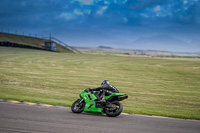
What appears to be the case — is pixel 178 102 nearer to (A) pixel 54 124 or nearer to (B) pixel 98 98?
(B) pixel 98 98

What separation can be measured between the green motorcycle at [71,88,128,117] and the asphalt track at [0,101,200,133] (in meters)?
0.23

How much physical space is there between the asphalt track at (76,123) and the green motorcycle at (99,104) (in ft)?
0.77

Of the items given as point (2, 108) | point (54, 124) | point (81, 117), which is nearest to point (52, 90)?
point (2, 108)

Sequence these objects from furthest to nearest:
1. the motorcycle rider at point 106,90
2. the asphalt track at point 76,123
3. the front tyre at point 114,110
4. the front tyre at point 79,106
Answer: the front tyre at point 79,106
the motorcycle rider at point 106,90
the front tyre at point 114,110
the asphalt track at point 76,123

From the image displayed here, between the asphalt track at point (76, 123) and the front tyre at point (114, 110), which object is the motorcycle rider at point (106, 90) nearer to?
the front tyre at point (114, 110)

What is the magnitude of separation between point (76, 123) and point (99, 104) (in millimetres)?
1860

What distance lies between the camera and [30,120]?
27.1 ft

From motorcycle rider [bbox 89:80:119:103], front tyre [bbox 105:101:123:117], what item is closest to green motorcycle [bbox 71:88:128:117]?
front tyre [bbox 105:101:123:117]

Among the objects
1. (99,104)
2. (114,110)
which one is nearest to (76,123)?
(99,104)

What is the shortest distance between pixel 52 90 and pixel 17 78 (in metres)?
5.30

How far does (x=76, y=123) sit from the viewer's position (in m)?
8.21

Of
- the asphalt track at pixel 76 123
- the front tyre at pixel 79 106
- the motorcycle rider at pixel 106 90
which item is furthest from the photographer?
the front tyre at pixel 79 106

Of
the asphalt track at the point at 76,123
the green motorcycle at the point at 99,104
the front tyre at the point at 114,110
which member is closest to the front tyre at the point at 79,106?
the green motorcycle at the point at 99,104

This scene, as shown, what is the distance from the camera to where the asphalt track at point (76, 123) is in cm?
732
